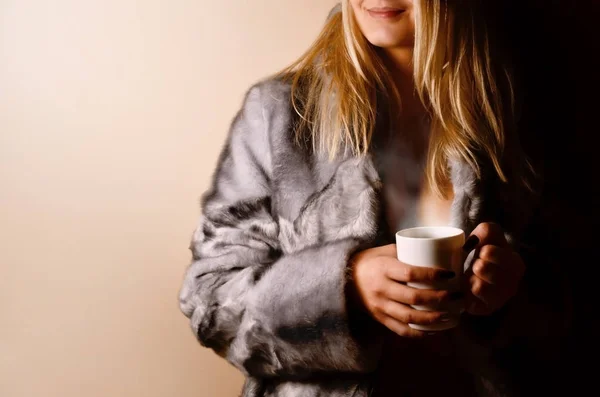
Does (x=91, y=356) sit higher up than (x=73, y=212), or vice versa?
A: (x=73, y=212)

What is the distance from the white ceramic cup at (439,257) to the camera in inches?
25.4

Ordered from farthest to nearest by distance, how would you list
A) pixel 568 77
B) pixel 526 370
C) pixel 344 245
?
pixel 568 77 < pixel 526 370 < pixel 344 245

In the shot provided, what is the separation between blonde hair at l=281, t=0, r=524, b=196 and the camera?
3.03 feet

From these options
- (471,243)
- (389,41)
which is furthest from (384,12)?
(471,243)

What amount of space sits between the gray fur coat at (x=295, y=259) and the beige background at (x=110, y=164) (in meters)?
0.09

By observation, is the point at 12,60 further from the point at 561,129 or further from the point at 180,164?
the point at 561,129

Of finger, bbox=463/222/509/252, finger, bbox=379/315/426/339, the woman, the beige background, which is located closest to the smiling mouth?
the woman

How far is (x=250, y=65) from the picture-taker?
0.99 m

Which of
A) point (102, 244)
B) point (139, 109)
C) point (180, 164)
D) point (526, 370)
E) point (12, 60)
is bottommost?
point (526, 370)

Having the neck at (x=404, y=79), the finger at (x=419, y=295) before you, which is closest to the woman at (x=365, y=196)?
the neck at (x=404, y=79)

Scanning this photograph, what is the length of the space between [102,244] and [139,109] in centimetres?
25

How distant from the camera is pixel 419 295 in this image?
0.68 m

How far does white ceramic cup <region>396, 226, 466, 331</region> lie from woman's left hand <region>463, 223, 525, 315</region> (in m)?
0.03

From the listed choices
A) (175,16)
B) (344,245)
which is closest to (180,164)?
(175,16)
